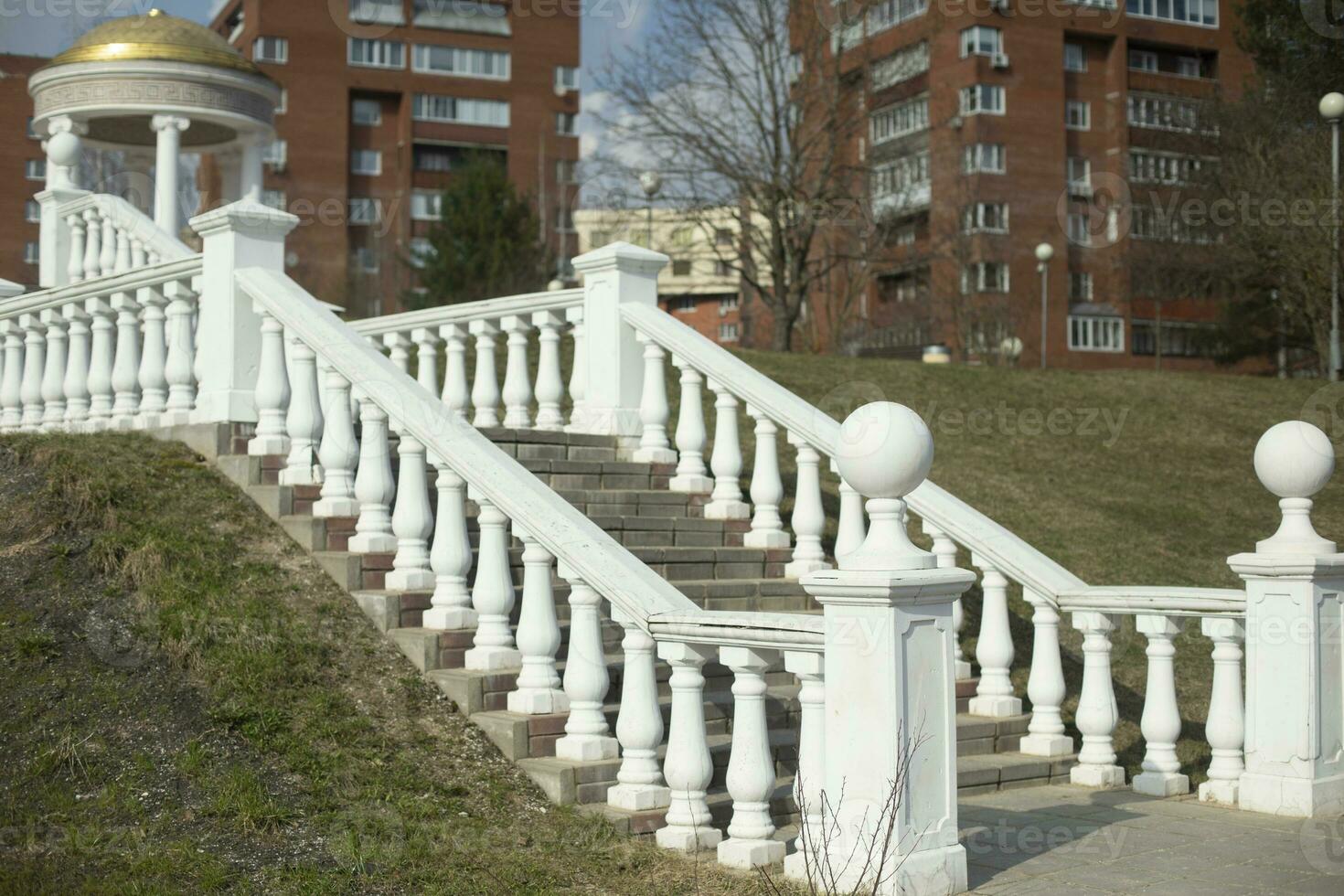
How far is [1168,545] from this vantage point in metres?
12.4

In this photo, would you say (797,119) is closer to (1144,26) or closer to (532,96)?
(1144,26)

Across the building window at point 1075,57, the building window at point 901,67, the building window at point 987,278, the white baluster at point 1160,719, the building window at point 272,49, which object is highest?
the building window at point 272,49

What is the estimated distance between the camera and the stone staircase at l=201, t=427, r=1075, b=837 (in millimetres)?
5996

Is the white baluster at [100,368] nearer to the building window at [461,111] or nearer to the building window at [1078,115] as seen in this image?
the building window at [1078,115]

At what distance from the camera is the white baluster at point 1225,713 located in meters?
6.83

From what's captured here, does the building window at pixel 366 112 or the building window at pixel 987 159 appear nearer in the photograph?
the building window at pixel 987 159

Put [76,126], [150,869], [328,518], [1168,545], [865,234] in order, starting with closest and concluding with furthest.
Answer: [150,869] < [328,518] < [1168,545] < [76,126] < [865,234]

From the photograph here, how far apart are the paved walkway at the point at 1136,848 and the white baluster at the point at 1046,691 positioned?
0.44 metres

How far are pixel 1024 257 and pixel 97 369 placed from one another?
45.5 m

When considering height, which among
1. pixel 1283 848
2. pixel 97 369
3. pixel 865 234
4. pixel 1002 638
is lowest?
pixel 1283 848

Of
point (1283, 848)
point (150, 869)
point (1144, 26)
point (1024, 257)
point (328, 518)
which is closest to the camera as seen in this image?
point (150, 869)

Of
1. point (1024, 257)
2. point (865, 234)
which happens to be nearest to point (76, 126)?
point (865, 234)

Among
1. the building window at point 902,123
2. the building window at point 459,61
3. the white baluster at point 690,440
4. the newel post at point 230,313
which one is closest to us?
Answer: the newel post at point 230,313

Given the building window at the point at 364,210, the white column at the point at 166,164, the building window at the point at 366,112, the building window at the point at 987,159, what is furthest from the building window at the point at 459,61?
the white column at the point at 166,164
